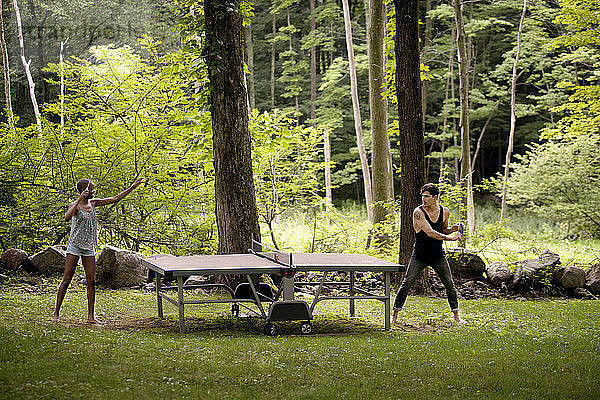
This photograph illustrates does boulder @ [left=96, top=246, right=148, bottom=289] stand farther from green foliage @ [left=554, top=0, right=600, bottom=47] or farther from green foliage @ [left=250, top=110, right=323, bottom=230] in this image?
green foliage @ [left=554, top=0, right=600, bottom=47]

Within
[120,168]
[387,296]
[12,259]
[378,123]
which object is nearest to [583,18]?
[378,123]

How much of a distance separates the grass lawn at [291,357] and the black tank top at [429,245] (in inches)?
39.4

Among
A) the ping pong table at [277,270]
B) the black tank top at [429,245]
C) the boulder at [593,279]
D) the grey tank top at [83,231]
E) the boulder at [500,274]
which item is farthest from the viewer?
the boulder at [500,274]

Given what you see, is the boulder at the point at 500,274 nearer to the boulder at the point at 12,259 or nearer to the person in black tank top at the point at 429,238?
the person in black tank top at the point at 429,238

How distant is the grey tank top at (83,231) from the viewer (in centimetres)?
848

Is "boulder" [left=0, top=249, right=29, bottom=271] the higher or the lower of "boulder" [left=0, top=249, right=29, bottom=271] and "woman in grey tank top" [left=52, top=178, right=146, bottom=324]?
the lower

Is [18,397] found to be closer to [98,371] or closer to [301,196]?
[98,371]

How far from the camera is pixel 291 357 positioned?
6738 mm

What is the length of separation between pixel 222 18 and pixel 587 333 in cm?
774

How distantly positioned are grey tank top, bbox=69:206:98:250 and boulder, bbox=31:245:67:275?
542 cm

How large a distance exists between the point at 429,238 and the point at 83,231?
4758mm

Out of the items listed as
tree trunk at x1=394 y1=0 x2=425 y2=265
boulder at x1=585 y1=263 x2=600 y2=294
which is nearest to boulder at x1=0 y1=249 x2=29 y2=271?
tree trunk at x1=394 y1=0 x2=425 y2=265

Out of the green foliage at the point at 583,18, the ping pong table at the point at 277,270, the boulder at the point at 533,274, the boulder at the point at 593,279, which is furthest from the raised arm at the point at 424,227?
the green foliage at the point at 583,18

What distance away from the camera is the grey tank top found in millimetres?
8484
